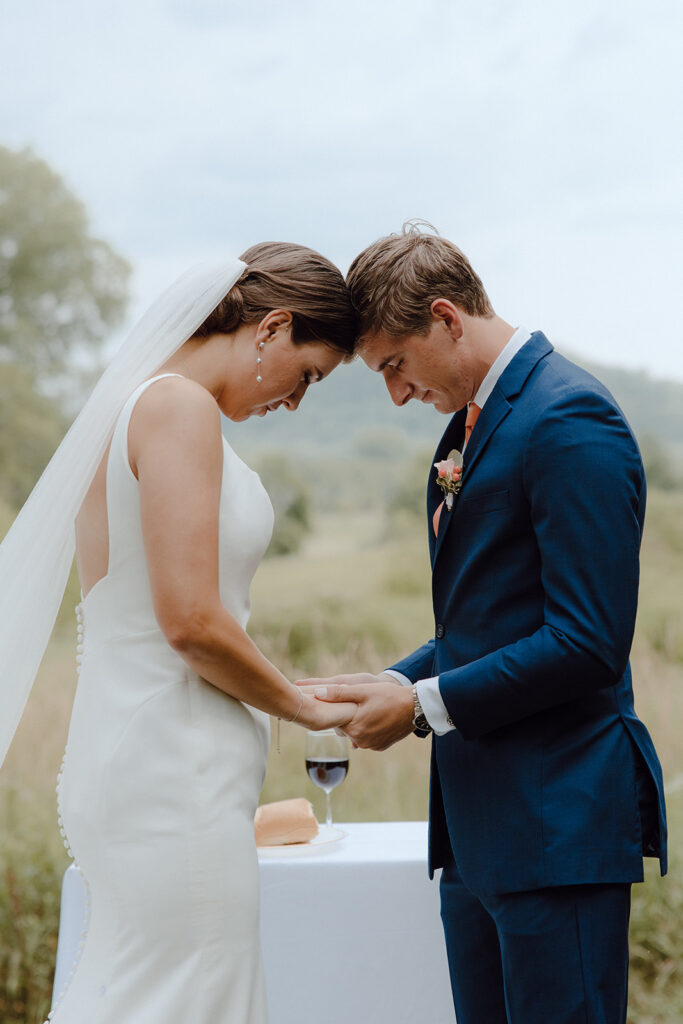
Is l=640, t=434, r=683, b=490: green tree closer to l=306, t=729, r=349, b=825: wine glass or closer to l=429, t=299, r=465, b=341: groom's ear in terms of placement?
l=306, t=729, r=349, b=825: wine glass

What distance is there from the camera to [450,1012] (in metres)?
2.35

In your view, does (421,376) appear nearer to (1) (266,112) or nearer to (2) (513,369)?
(2) (513,369)

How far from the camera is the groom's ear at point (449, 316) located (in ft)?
5.75

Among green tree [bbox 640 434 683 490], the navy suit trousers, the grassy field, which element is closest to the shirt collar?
the navy suit trousers

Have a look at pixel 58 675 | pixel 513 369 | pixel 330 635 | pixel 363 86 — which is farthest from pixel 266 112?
pixel 513 369

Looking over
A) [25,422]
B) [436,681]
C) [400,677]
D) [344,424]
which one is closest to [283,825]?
[400,677]

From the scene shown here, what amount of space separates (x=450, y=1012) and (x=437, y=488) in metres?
1.34

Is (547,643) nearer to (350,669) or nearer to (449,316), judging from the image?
(449,316)

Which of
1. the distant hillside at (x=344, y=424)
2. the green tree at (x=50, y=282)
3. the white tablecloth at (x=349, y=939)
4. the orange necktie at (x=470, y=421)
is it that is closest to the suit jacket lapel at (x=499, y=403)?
the orange necktie at (x=470, y=421)

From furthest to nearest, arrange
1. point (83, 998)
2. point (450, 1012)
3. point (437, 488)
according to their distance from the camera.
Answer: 1. point (450, 1012)
2. point (437, 488)
3. point (83, 998)

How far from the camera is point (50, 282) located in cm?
405

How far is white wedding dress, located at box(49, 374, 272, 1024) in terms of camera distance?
1.51m

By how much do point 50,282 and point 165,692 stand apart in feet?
9.57

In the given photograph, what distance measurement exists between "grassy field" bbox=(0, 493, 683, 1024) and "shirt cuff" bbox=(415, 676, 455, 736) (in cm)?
206
